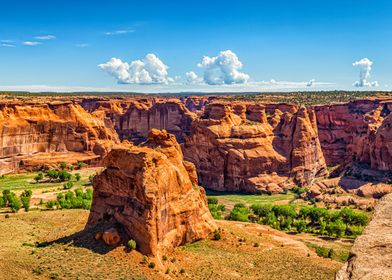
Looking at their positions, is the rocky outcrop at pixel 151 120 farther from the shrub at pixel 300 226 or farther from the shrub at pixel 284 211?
the shrub at pixel 300 226

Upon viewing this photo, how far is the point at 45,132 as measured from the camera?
130 metres

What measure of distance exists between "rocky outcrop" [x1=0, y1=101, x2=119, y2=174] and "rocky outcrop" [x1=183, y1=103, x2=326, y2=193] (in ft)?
117

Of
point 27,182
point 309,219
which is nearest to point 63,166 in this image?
point 27,182

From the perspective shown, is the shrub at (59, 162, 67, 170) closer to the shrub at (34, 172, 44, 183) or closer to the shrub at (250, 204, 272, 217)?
the shrub at (34, 172, 44, 183)

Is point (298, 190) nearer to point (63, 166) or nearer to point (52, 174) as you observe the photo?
point (52, 174)

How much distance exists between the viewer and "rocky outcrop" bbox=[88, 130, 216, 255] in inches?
1779

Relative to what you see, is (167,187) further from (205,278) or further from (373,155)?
(373,155)

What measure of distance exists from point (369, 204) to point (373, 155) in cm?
2003

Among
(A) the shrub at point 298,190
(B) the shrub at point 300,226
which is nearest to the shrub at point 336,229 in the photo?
(B) the shrub at point 300,226

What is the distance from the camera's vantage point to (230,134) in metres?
119

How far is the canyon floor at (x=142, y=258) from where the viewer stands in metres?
40.1

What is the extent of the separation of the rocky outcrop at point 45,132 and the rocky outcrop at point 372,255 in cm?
12197

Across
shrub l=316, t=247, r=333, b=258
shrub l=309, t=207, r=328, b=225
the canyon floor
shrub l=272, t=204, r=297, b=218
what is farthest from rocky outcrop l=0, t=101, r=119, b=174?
shrub l=316, t=247, r=333, b=258

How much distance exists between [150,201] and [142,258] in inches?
228
